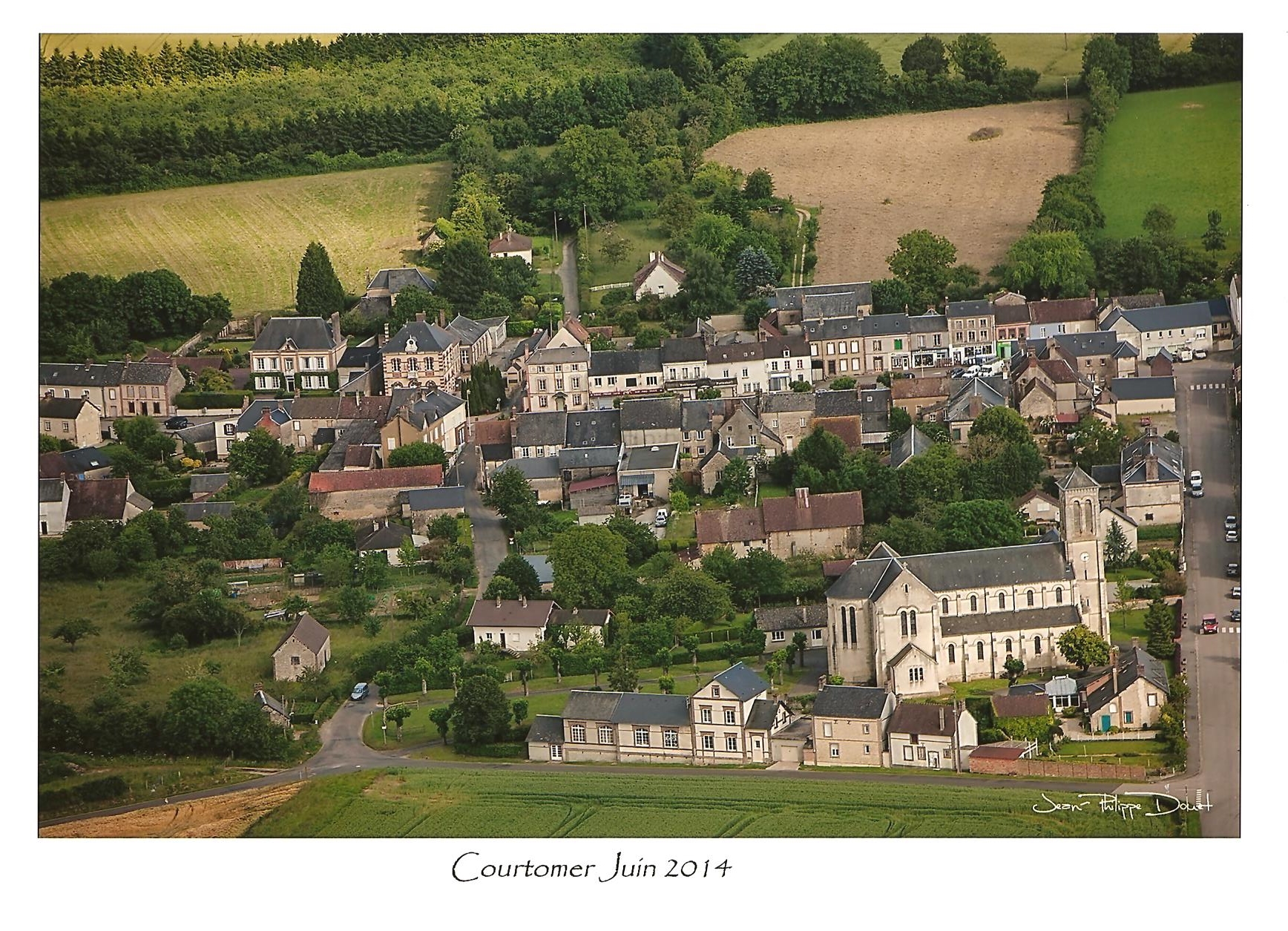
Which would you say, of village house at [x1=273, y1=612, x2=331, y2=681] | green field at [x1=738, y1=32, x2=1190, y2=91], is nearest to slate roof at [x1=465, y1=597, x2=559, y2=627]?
village house at [x1=273, y1=612, x2=331, y2=681]

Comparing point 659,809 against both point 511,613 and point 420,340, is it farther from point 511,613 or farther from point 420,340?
point 420,340

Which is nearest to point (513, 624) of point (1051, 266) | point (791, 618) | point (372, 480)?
point (791, 618)

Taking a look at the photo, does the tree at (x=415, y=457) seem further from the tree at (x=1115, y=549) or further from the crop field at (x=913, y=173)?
the tree at (x=1115, y=549)

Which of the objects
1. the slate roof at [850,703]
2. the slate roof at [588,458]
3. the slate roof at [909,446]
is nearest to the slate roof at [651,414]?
the slate roof at [588,458]

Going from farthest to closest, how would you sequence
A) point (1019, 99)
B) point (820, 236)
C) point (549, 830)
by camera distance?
point (1019, 99) < point (820, 236) < point (549, 830)

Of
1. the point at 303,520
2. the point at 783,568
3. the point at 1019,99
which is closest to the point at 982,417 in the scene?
the point at 783,568

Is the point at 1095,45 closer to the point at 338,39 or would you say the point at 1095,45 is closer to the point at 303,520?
the point at 338,39
